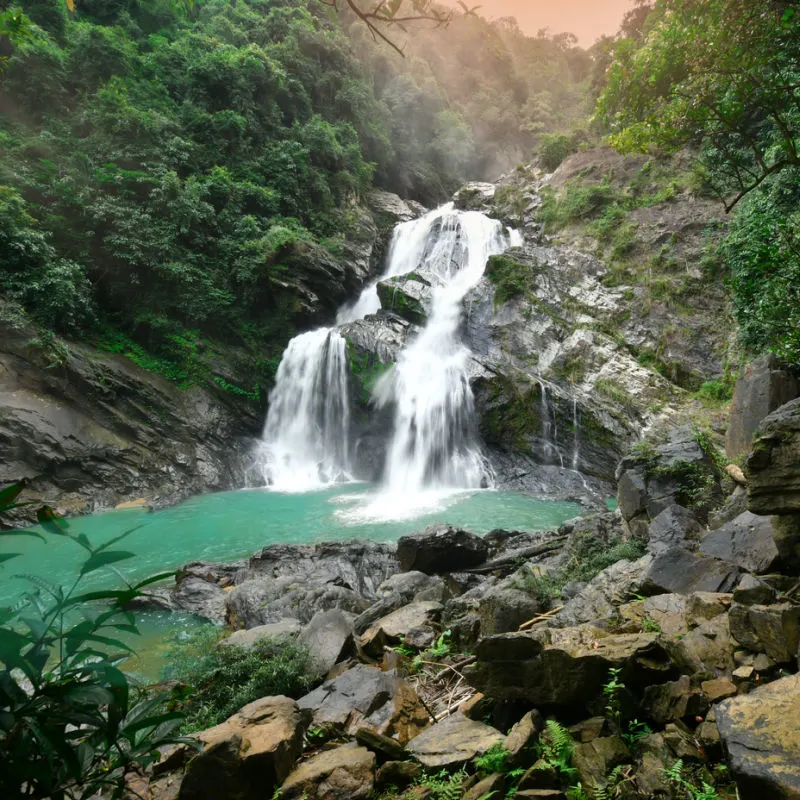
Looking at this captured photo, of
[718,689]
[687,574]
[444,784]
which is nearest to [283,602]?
[444,784]

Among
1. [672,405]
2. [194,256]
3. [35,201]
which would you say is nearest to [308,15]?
[194,256]

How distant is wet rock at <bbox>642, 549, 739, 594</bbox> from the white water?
345 inches

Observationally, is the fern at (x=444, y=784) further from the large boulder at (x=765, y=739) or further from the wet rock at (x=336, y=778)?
the large boulder at (x=765, y=739)

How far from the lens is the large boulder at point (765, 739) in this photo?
4.96 feet

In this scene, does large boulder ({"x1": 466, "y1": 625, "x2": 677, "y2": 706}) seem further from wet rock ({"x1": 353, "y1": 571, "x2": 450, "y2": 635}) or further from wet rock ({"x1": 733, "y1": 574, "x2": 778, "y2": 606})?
wet rock ({"x1": 353, "y1": 571, "x2": 450, "y2": 635})

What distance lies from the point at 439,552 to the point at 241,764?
5307 mm

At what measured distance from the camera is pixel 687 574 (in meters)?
3.75

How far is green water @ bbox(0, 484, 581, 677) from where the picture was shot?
900cm

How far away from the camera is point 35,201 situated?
46.5ft

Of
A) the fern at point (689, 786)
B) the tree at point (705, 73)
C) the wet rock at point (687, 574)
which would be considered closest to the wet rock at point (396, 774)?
the fern at point (689, 786)

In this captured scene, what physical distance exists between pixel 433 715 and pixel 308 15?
31.4 meters

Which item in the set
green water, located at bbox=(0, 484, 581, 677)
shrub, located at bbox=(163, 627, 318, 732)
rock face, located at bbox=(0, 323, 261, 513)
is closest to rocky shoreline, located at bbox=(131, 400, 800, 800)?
shrub, located at bbox=(163, 627, 318, 732)

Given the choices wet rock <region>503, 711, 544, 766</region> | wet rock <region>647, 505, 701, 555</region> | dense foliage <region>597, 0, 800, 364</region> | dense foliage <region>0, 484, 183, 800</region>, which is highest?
dense foliage <region>597, 0, 800, 364</region>

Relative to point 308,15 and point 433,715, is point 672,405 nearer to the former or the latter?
point 433,715
